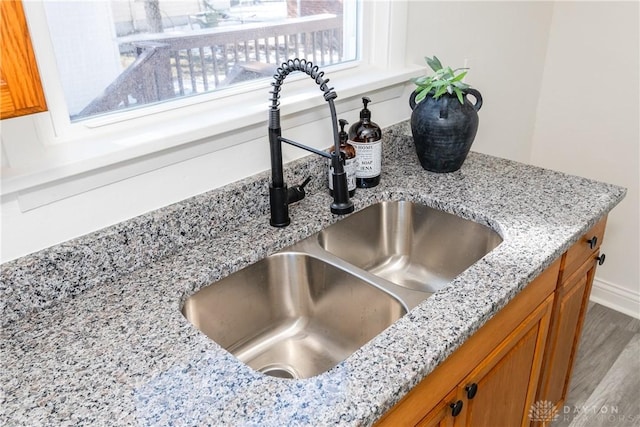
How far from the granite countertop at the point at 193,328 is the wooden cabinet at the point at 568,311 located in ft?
0.37

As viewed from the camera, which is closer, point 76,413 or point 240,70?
point 76,413

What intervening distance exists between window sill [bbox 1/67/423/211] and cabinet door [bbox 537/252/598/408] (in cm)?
78

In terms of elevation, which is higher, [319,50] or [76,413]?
[319,50]

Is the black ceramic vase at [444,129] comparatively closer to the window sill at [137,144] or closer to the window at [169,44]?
the window sill at [137,144]

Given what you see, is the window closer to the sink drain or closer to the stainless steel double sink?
the stainless steel double sink

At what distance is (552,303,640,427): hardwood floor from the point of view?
6.11 ft

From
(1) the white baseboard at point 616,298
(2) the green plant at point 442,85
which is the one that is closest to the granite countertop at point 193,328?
(2) the green plant at point 442,85

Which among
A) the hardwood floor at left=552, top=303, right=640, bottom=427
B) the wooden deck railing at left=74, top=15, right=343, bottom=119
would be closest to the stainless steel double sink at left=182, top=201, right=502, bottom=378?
the wooden deck railing at left=74, top=15, right=343, bottom=119

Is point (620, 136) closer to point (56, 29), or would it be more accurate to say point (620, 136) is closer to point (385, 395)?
point (385, 395)

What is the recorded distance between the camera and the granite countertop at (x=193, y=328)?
0.78 metres

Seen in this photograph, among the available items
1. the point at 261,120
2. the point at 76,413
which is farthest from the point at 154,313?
the point at 261,120

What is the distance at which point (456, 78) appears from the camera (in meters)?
1.46

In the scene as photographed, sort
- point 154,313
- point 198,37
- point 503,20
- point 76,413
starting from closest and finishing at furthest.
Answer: point 76,413, point 154,313, point 198,37, point 503,20

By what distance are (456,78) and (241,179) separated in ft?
2.14
